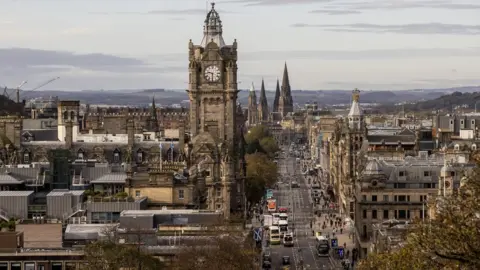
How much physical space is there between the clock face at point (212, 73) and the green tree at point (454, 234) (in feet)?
308

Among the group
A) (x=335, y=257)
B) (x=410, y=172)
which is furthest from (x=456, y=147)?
(x=335, y=257)

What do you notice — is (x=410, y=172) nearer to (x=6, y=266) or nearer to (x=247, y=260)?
(x=247, y=260)

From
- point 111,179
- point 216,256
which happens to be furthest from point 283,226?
point 216,256

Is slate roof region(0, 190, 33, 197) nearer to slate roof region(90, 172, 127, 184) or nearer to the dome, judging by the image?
slate roof region(90, 172, 127, 184)

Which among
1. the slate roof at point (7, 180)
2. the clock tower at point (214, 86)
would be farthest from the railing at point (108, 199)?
the clock tower at point (214, 86)

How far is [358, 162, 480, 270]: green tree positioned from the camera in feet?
133

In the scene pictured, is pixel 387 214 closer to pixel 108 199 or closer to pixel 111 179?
pixel 111 179

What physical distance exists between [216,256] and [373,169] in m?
57.9

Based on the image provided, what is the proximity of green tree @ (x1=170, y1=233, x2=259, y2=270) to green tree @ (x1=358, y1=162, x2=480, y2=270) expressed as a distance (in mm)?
30664

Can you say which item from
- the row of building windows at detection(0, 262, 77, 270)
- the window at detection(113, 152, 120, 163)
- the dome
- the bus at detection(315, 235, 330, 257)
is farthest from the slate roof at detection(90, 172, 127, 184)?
the row of building windows at detection(0, 262, 77, 270)

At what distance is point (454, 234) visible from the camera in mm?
41312

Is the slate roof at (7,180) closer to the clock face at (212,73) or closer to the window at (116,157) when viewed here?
the window at (116,157)

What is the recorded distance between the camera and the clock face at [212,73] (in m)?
139

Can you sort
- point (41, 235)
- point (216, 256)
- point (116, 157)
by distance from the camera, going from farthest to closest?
point (116, 157) → point (41, 235) → point (216, 256)
